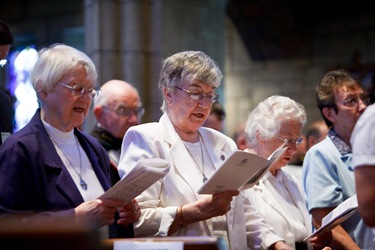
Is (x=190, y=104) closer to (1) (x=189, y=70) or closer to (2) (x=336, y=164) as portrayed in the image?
(1) (x=189, y=70)

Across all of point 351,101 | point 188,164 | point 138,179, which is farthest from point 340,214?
point 351,101

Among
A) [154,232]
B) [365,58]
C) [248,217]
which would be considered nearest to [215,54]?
[365,58]

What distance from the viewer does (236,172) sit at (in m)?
3.82

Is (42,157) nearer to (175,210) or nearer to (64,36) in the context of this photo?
(175,210)

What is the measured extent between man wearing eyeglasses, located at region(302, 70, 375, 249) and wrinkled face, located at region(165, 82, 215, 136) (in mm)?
979

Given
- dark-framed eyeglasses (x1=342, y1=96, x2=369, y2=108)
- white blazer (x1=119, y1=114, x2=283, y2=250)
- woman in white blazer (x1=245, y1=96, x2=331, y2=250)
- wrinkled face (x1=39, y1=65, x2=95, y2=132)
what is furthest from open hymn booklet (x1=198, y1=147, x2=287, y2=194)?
dark-framed eyeglasses (x1=342, y1=96, x2=369, y2=108)

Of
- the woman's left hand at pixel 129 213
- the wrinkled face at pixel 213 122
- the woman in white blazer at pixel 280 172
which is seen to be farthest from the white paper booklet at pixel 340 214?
the wrinkled face at pixel 213 122

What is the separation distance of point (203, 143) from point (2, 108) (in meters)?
1.08

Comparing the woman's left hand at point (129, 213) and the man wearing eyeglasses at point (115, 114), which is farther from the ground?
the man wearing eyeglasses at point (115, 114)

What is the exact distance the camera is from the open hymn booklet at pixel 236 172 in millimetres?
3718

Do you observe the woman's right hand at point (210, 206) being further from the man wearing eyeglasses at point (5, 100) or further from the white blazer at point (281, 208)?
the man wearing eyeglasses at point (5, 100)

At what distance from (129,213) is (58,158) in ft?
1.35

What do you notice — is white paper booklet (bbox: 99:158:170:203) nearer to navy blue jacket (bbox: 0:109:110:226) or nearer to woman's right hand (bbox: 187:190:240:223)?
navy blue jacket (bbox: 0:109:110:226)

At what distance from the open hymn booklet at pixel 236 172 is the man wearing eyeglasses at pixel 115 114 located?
163cm
